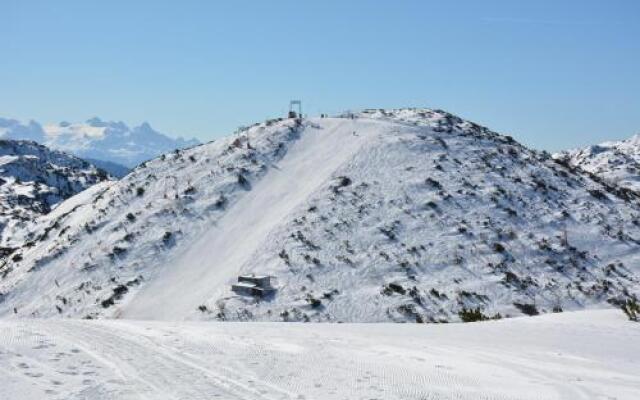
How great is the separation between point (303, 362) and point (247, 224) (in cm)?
3063

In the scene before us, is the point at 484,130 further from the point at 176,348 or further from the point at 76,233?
the point at 176,348

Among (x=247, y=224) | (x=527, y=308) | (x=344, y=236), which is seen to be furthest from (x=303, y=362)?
(x=247, y=224)

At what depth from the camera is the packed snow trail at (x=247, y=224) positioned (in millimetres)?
34031

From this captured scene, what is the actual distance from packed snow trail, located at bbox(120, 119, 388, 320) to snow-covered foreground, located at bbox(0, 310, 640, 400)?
17.9 meters

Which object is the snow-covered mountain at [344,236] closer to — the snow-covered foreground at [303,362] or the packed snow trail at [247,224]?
the packed snow trail at [247,224]

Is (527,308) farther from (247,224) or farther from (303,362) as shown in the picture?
(303,362)

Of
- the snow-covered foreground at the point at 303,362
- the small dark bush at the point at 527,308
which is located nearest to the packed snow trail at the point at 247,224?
the small dark bush at the point at 527,308

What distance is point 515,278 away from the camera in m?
34.1

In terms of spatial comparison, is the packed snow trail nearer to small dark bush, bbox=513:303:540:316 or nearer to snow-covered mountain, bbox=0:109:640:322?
snow-covered mountain, bbox=0:109:640:322

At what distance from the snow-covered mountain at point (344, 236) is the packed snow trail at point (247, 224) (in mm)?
137

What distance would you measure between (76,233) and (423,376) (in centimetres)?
3970

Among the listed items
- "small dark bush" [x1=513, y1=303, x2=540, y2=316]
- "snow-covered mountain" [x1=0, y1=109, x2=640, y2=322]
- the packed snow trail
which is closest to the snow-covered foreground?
"snow-covered mountain" [x1=0, y1=109, x2=640, y2=322]

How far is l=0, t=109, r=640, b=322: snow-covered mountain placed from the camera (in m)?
32.8

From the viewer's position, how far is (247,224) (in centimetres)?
4197
